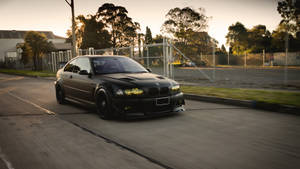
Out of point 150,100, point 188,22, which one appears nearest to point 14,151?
point 150,100

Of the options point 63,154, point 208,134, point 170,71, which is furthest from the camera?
point 170,71

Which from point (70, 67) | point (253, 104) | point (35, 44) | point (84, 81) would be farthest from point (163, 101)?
point (35, 44)

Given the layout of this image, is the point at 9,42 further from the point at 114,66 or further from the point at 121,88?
the point at 121,88

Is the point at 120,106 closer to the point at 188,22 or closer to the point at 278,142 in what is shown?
the point at 278,142

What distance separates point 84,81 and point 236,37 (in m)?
79.1

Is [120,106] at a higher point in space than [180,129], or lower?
higher

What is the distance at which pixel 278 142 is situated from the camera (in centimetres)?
437

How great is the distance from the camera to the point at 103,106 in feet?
20.6

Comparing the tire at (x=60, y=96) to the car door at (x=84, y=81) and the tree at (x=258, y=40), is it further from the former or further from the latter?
the tree at (x=258, y=40)

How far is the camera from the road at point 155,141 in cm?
359

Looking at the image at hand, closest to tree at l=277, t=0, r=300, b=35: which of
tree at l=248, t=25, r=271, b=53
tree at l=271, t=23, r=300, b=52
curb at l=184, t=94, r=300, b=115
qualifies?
tree at l=271, t=23, r=300, b=52

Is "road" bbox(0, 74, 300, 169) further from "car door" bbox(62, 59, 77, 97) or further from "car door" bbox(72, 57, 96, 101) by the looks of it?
"car door" bbox(62, 59, 77, 97)

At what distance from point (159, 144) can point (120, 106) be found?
173 cm

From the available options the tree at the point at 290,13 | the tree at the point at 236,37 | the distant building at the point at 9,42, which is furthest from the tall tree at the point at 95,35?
the distant building at the point at 9,42
